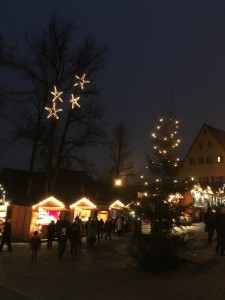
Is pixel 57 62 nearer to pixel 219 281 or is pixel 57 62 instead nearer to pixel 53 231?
pixel 53 231

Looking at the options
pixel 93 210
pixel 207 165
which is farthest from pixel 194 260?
pixel 207 165

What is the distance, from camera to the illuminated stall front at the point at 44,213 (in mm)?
27953

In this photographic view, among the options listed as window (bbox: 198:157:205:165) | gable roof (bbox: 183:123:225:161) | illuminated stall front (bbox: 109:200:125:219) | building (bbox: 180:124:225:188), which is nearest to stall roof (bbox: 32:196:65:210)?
illuminated stall front (bbox: 109:200:125:219)

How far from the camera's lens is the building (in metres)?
56.1

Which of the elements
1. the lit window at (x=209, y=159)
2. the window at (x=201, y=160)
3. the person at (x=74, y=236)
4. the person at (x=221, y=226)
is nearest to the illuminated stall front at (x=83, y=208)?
the person at (x=74, y=236)

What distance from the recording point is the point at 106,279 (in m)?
12.6

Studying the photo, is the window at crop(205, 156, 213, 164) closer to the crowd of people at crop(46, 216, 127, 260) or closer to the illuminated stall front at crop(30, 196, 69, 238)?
the crowd of people at crop(46, 216, 127, 260)

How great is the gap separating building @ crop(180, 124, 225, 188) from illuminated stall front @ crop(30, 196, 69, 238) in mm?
29175

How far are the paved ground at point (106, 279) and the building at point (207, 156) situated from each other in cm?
3978

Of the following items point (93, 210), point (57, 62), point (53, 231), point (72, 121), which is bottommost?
point (53, 231)

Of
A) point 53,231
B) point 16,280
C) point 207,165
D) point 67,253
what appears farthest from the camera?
point 207,165

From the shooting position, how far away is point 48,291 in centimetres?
1075

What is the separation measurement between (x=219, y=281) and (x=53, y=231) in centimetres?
1270

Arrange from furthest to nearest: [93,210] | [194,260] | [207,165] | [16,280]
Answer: [207,165] < [93,210] < [194,260] < [16,280]
